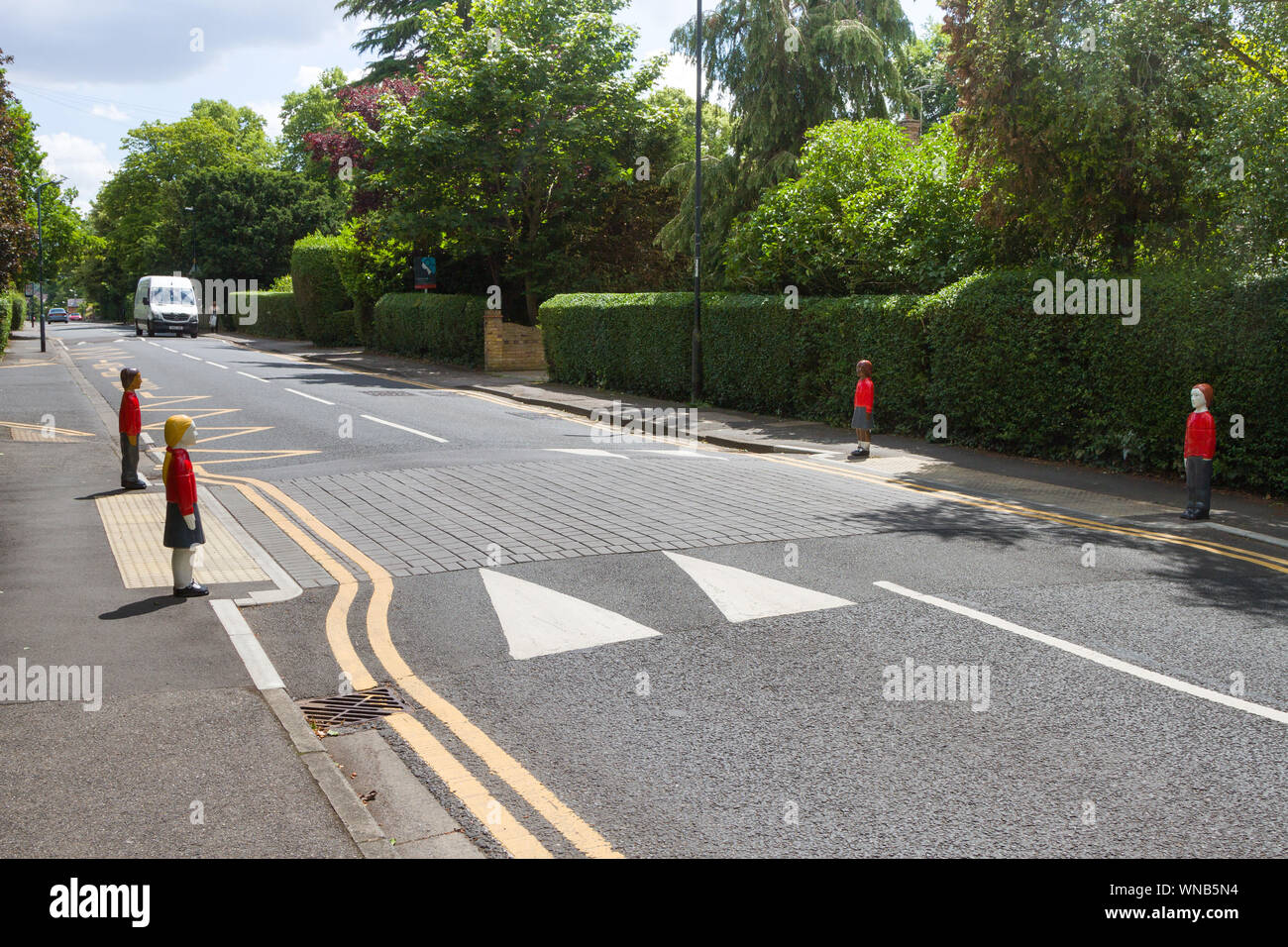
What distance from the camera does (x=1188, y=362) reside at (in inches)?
510

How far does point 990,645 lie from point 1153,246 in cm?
1095

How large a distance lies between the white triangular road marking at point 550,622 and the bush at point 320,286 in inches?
1716

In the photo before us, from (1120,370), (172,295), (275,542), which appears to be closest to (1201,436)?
(1120,370)

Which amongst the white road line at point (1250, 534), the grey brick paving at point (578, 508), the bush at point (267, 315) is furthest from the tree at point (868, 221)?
the bush at point (267, 315)

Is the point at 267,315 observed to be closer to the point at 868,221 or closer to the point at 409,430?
the point at 409,430

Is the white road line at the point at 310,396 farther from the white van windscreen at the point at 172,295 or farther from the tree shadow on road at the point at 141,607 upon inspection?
the white van windscreen at the point at 172,295

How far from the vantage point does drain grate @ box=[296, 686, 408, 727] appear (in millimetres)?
5660

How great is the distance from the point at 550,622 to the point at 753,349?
48.2ft

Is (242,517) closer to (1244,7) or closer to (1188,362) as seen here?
(1188,362)

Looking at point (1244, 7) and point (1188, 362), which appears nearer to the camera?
point (1188, 362)

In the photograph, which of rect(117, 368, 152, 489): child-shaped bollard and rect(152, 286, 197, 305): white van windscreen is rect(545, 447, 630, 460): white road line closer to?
rect(117, 368, 152, 489): child-shaped bollard

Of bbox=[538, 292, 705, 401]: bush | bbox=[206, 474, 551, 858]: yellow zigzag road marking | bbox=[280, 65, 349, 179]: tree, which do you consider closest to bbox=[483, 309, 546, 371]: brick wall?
bbox=[538, 292, 705, 401]: bush
